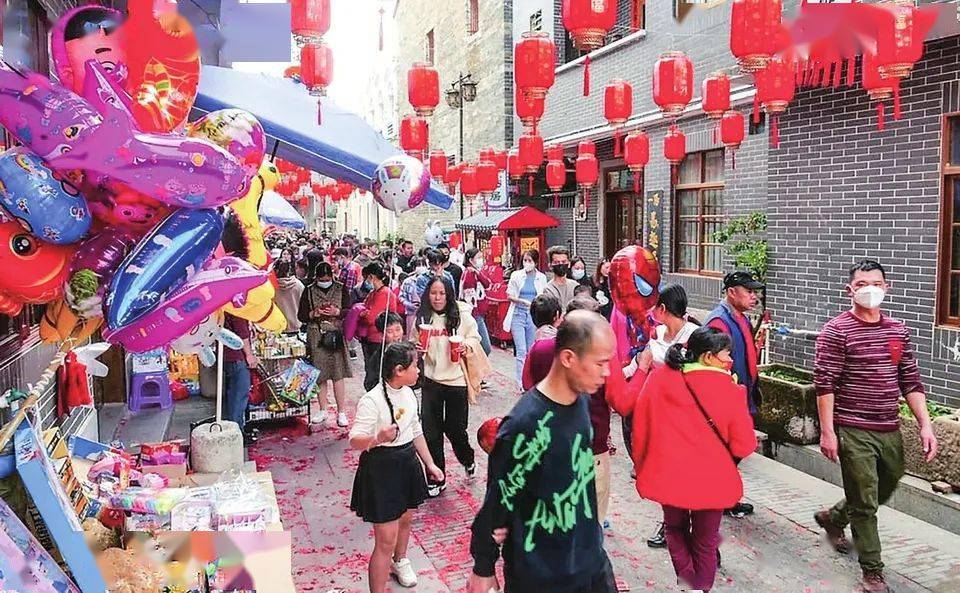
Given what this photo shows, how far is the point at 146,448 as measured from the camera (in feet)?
17.0

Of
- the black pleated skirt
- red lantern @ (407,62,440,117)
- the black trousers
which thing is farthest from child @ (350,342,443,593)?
red lantern @ (407,62,440,117)

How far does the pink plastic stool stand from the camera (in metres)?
7.90

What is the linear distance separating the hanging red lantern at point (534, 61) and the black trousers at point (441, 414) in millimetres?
3045

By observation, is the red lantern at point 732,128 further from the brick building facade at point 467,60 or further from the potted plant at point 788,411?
the brick building facade at point 467,60

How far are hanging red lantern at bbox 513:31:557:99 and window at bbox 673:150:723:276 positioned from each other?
4.62 m

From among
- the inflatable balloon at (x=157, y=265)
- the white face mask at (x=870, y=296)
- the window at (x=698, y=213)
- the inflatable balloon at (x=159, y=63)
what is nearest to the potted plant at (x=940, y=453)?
the white face mask at (x=870, y=296)

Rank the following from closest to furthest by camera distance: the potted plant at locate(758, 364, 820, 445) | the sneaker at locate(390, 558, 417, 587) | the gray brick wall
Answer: the sneaker at locate(390, 558, 417, 587) → the gray brick wall → the potted plant at locate(758, 364, 820, 445)

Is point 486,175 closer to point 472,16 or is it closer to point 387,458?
point 472,16

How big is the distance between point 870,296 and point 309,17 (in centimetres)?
456

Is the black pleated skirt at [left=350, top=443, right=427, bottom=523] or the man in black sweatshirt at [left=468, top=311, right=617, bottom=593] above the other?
the man in black sweatshirt at [left=468, top=311, right=617, bottom=593]

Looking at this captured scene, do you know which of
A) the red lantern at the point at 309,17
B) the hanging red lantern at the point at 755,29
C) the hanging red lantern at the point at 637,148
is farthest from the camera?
the hanging red lantern at the point at 637,148

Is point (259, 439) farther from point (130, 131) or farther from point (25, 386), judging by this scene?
point (130, 131)

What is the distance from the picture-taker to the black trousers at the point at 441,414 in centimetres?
624

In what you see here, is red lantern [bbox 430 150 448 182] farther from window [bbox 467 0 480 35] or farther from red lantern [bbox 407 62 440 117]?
window [bbox 467 0 480 35]
